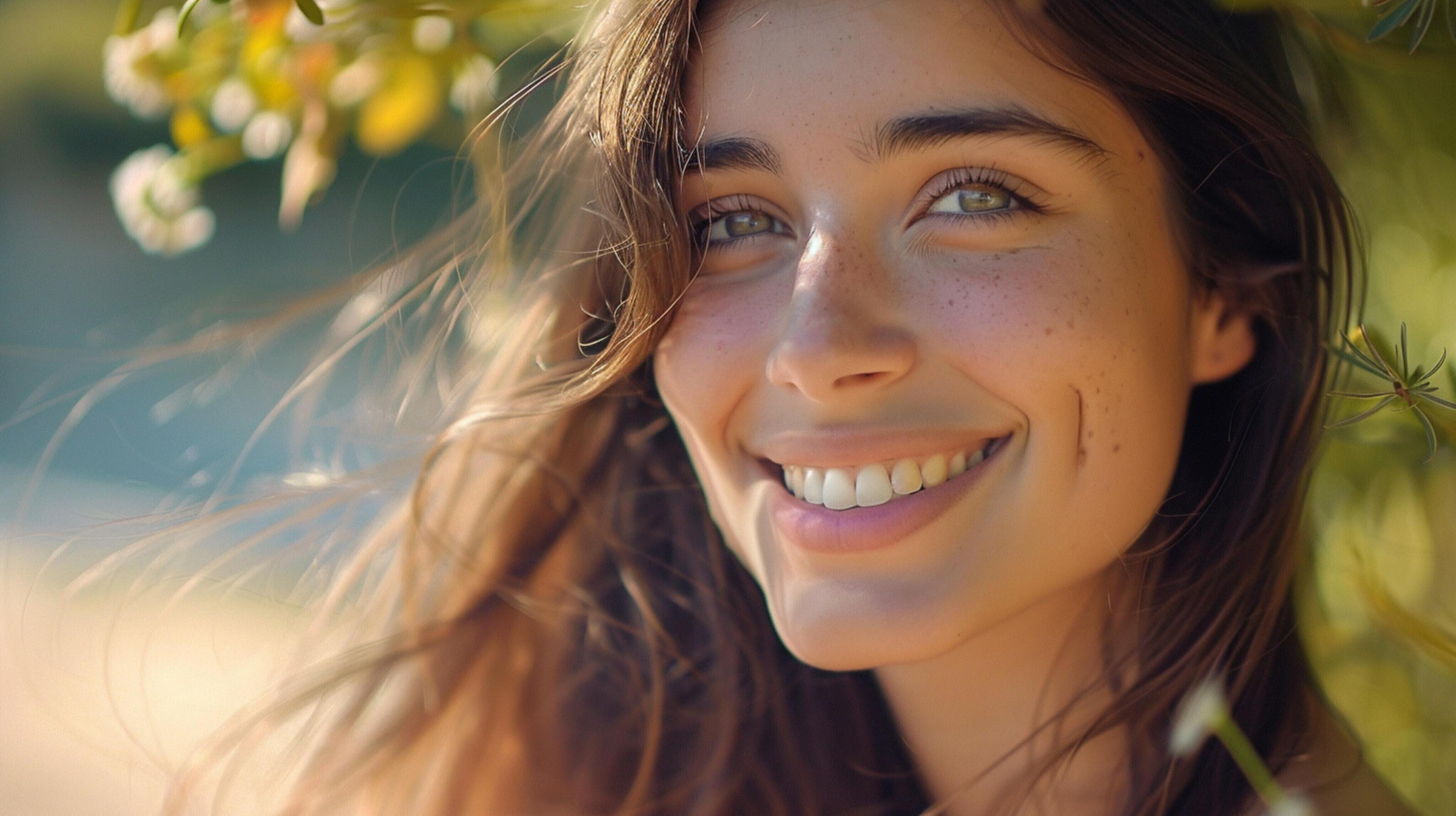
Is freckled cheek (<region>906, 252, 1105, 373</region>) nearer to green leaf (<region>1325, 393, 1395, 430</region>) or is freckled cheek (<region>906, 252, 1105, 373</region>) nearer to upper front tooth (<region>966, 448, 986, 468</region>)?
upper front tooth (<region>966, 448, 986, 468</region>)

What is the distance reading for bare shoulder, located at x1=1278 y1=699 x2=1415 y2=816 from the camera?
129 centimetres

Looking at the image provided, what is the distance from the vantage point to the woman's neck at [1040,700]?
55.9 inches

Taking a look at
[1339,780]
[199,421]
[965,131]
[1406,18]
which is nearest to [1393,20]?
[1406,18]

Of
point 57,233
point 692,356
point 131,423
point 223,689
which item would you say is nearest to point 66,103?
point 57,233

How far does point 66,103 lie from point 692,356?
5203 mm

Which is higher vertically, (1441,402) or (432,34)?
(432,34)

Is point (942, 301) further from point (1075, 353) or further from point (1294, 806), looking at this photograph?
point (1294, 806)

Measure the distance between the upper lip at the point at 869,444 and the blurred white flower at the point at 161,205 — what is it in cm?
82

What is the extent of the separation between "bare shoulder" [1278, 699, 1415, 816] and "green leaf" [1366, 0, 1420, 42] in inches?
28.4

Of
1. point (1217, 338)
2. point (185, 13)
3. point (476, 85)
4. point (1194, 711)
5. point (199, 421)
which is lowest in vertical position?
point (1194, 711)

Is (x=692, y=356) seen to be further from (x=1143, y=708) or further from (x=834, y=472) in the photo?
(x=1143, y=708)

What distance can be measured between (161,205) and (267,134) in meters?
0.17

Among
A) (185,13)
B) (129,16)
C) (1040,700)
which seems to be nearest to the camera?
(185,13)

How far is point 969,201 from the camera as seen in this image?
1260 millimetres
